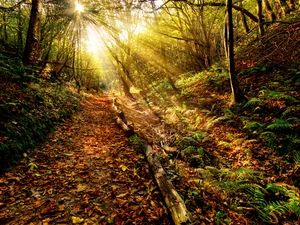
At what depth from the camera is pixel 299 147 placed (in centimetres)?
437

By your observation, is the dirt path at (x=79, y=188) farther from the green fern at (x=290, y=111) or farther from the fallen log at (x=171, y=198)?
the green fern at (x=290, y=111)

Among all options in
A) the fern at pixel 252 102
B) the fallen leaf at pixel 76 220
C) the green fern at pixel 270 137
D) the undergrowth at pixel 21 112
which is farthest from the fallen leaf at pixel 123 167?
the fern at pixel 252 102

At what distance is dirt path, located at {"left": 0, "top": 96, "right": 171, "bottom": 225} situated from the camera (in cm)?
278

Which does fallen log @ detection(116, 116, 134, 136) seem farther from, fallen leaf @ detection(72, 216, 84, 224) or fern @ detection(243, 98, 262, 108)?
fern @ detection(243, 98, 262, 108)

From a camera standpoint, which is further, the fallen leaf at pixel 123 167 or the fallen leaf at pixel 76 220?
the fallen leaf at pixel 123 167

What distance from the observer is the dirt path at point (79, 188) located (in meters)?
2.78

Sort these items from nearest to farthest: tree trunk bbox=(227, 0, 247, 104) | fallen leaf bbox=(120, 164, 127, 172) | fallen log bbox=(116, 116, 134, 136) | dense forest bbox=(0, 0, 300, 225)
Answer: dense forest bbox=(0, 0, 300, 225) → fallen leaf bbox=(120, 164, 127, 172) → fallen log bbox=(116, 116, 134, 136) → tree trunk bbox=(227, 0, 247, 104)

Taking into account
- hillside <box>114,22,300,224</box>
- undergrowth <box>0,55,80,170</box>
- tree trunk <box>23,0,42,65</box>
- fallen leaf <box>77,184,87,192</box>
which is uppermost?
tree trunk <box>23,0,42,65</box>

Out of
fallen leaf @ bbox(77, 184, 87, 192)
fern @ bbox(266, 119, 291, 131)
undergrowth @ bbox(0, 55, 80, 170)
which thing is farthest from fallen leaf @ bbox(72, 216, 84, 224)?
fern @ bbox(266, 119, 291, 131)

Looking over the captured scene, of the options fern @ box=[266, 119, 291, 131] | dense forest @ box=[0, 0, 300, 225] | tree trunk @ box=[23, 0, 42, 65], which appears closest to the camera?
dense forest @ box=[0, 0, 300, 225]

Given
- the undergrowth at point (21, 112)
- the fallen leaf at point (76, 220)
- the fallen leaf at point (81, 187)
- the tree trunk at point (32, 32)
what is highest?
the tree trunk at point (32, 32)

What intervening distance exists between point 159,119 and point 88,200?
651 cm

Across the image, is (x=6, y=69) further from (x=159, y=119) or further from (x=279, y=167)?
(x=279, y=167)

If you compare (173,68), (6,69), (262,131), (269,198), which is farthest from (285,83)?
(173,68)
